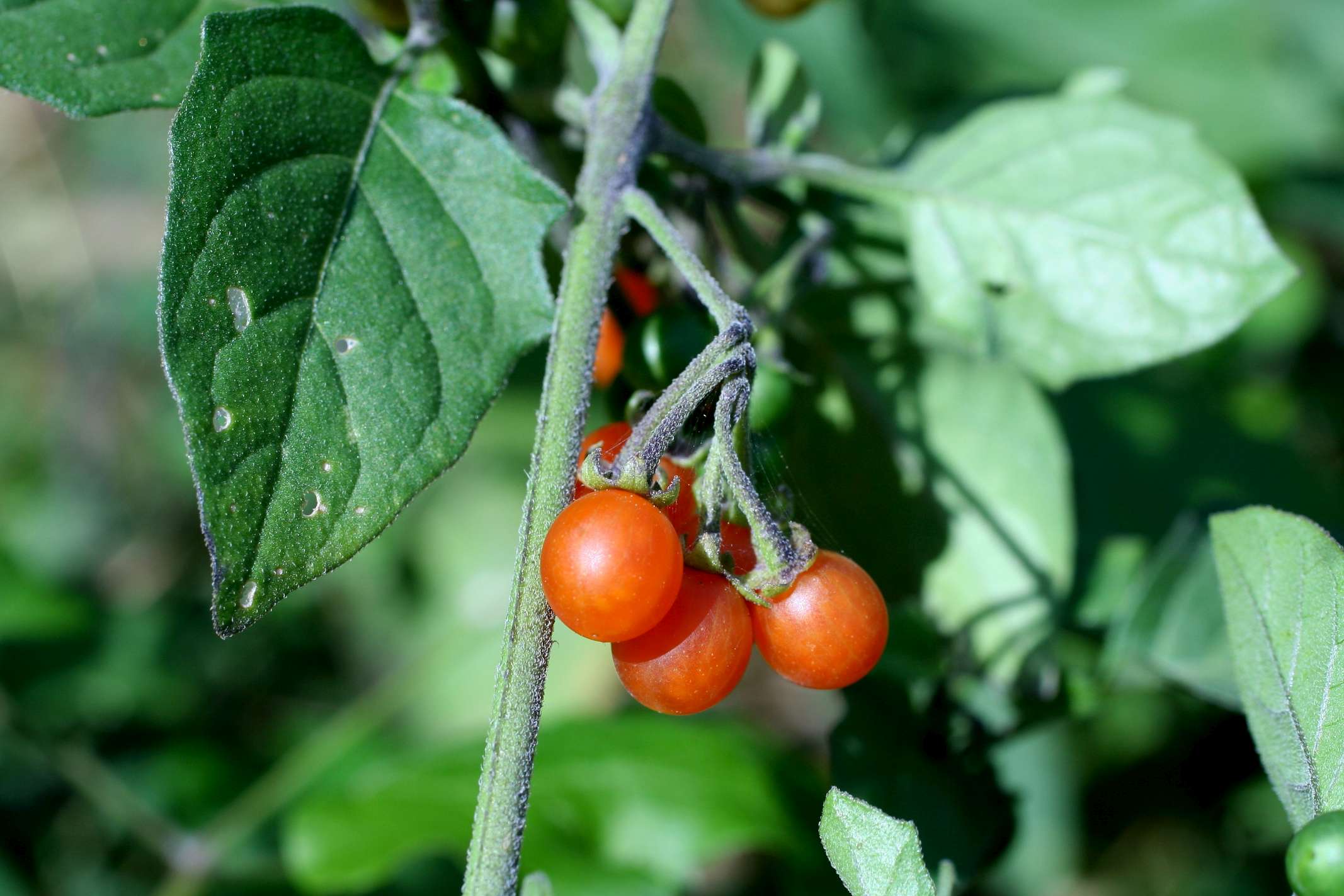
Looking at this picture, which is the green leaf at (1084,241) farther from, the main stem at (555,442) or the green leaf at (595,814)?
the green leaf at (595,814)

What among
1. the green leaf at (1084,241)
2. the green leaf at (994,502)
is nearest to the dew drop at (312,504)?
the green leaf at (1084,241)

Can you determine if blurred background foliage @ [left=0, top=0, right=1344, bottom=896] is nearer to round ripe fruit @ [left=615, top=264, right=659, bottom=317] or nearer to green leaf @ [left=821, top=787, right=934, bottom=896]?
round ripe fruit @ [left=615, top=264, right=659, bottom=317]

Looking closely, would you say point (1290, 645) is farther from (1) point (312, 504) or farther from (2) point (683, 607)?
(1) point (312, 504)

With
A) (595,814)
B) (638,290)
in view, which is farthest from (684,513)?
(595,814)

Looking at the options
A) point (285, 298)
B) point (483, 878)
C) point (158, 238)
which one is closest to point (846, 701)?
point (483, 878)

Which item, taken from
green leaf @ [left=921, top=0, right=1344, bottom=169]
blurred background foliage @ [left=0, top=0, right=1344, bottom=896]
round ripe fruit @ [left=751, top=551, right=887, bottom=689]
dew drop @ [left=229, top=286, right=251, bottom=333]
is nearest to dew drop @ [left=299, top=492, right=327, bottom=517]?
dew drop @ [left=229, top=286, right=251, bottom=333]
